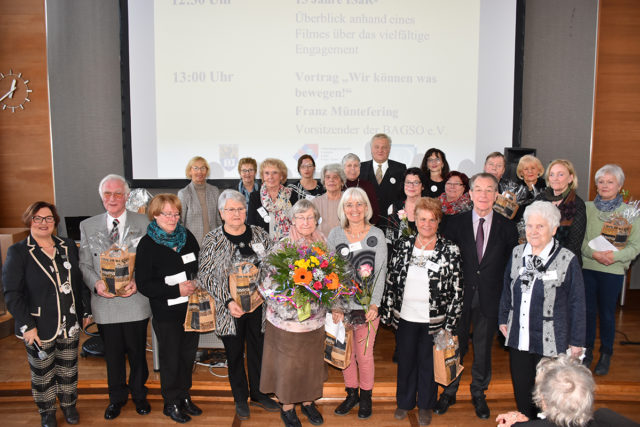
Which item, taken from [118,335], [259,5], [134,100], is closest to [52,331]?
[118,335]

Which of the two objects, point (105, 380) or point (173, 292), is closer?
point (173, 292)

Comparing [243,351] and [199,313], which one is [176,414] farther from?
[199,313]

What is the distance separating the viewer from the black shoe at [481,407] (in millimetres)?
3434

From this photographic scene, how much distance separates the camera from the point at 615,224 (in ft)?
12.0

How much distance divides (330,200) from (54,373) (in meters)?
2.44

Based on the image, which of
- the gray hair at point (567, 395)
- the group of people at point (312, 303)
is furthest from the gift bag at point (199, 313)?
the gray hair at point (567, 395)

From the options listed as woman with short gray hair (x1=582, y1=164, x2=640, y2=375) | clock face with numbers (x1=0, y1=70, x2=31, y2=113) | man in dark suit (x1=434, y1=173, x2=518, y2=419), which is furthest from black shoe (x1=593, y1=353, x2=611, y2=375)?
clock face with numbers (x1=0, y1=70, x2=31, y2=113)

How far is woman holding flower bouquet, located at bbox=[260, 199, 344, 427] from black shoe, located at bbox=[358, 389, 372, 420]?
473mm

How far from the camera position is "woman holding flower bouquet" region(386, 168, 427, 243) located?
3.58 metres

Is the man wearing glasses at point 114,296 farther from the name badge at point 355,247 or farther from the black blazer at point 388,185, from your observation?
the black blazer at point 388,185

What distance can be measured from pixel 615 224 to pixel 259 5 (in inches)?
187

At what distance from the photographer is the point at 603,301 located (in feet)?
12.6

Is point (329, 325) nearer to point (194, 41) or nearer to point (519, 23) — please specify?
point (194, 41)

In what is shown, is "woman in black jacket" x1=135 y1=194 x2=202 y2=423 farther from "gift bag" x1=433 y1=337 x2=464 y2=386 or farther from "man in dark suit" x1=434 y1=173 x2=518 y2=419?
"man in dark suit" x1=434 y1=173 x2=518 y2=419
